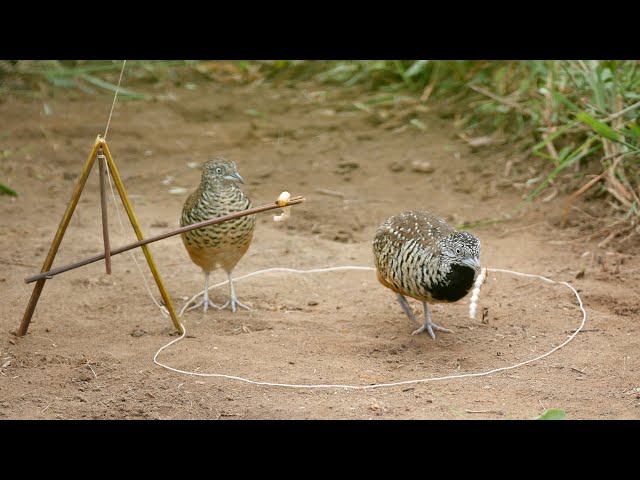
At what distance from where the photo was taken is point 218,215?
571 cm

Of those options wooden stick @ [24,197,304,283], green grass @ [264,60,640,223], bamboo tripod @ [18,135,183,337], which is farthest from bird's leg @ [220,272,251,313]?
green grass @ [264,60,640,223]

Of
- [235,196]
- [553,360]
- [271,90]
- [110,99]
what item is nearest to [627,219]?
[553,360]

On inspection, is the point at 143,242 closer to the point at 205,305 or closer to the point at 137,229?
the point at 137,229

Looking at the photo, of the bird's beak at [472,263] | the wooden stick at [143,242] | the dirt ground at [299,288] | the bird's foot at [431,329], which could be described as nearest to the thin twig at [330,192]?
the dirt ground at [299,288]

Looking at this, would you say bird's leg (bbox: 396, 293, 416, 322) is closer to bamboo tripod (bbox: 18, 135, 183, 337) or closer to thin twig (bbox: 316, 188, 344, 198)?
bamboo tripod (bbox: 18, 135, 183, 337)

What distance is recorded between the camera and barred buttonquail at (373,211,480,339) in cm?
499

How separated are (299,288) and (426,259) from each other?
1393mm

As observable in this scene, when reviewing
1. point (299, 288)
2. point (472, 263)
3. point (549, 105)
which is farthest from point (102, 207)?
point (549, 105)

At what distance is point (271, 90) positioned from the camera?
1091 cm

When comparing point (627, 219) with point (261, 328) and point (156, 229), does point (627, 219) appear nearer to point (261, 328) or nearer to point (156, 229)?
point (261, 328)

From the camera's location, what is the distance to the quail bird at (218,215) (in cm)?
568

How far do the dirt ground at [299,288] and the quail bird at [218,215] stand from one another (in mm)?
428

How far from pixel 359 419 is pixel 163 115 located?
6769 mm

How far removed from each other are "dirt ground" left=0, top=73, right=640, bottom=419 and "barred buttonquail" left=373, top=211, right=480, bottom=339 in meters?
0.37
